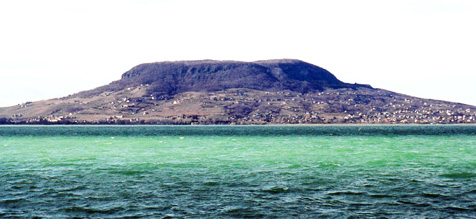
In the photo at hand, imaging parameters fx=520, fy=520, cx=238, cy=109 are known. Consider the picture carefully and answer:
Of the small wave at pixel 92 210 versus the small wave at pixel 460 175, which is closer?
the small wave at pixel 92 210

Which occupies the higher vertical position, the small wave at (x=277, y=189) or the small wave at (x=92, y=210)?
the small wave at (x=277, y=189)

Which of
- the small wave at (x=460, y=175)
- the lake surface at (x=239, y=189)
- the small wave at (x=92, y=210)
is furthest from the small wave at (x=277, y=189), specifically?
the small wave at (x=460, y=175)

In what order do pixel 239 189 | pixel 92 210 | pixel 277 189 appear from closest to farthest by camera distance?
pixel 92 210 → pixel 277 189 → pixel 239 189

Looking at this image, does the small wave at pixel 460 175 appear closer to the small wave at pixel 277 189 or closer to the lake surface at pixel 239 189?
the lake surface at pixel 239 189

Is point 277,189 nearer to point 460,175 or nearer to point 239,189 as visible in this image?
point 239,189

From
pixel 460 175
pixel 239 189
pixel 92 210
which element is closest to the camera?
pixel 92 210

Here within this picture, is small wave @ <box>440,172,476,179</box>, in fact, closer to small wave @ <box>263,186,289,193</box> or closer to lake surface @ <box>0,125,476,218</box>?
lake surface @ <box>0,125,476,218</box>

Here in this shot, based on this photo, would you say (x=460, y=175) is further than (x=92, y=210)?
Yes

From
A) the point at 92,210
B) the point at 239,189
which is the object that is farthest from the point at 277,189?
the point at 92,210

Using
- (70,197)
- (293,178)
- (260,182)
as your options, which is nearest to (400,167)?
(293,178)

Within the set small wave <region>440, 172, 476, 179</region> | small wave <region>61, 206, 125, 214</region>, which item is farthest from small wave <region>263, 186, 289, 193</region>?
small wave <region>440, 172, 476, 179</region>

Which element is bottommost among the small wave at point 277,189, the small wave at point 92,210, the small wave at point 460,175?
the small wave at point 92,210
